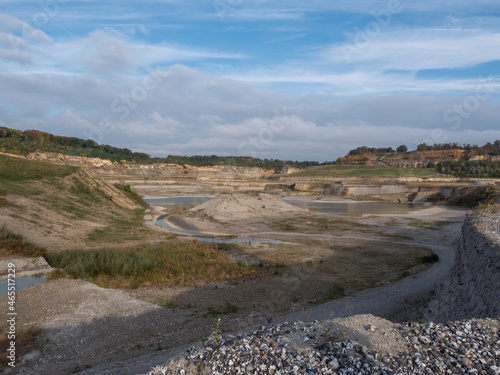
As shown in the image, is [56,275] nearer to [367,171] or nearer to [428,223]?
[428,223]

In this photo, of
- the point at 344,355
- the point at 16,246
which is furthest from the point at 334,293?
the point at 16,246

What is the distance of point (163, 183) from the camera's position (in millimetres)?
103000

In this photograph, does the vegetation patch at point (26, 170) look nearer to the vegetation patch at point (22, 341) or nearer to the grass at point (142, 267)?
the grass at point (142, 267)

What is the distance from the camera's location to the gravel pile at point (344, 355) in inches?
210

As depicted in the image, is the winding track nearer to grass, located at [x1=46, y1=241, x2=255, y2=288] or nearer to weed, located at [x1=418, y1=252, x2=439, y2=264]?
weed, located at [x1=418, y1=252, x2=439, y2=264]

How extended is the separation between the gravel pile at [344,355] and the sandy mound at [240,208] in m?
38.0

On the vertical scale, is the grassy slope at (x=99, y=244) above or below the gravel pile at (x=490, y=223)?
below

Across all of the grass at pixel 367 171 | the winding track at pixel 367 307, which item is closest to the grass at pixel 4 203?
the winding track at pixel 367 307

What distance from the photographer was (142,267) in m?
18.5

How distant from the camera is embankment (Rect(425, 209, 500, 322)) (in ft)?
28.8

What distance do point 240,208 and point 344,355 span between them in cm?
4247

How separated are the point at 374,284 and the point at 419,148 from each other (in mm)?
158980

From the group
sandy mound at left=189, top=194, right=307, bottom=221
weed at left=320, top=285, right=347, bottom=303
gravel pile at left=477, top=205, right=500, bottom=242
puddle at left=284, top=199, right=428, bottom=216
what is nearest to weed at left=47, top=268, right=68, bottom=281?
weed at left=320, top=285, right=347, bottom=303

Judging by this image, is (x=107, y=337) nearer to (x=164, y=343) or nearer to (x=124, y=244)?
(x=164, y=343)
